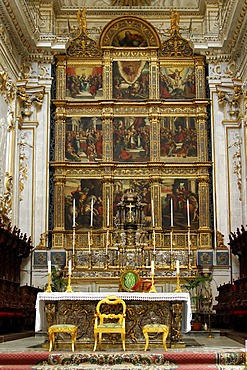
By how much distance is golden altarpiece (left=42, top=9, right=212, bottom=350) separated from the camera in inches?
772

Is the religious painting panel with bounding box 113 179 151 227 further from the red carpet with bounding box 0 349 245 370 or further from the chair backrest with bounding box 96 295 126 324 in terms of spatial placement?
the red carpet with bounding box 0 349 245 370

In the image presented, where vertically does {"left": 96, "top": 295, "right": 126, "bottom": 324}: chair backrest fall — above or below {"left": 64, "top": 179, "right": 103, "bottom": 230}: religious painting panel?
below

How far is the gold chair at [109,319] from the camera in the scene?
11227 millimetres

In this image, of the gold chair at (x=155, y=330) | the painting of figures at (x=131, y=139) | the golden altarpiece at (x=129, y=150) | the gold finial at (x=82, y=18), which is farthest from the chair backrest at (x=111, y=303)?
the gold finial at (x=82, y=18)

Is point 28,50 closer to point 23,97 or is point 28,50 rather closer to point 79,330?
point 23,97

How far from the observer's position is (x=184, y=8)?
→ 22.1 meters

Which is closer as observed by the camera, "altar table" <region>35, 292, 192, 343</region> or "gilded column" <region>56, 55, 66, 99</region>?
"altar table" <region>35, 292, 192, 343</region>

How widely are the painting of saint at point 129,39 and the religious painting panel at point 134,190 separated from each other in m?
4.74

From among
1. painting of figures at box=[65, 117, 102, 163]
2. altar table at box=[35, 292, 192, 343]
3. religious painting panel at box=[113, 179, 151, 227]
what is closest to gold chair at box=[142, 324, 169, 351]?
altar table at box=[35, 292, 192, 343]

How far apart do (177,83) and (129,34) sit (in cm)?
234

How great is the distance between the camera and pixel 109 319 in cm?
1226

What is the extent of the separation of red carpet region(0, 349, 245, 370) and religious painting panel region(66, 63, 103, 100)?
12.2 metres

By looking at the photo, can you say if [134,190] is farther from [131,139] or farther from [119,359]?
[119,359]

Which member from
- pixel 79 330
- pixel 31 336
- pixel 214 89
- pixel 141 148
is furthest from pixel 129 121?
pixel 79 330
